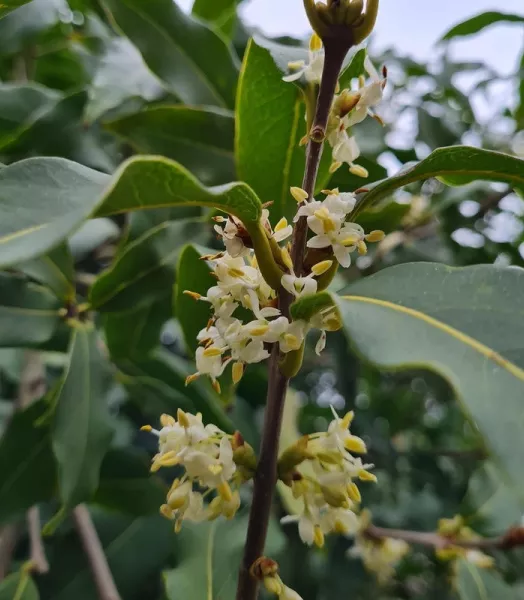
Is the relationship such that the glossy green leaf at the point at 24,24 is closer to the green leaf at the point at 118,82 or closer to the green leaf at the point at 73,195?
the green leaf at the point at 118,82

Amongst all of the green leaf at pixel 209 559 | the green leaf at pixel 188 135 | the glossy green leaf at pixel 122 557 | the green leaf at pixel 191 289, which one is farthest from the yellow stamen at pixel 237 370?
the glossy green leaf at pixel 122 557

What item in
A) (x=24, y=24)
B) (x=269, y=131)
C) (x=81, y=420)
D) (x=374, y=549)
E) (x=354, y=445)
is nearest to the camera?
(x=354, y=445)

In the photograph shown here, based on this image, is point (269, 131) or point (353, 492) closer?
point (353, 492)

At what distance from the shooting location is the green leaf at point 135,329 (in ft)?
2.32

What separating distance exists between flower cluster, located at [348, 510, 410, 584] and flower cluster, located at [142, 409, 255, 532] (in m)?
0.57

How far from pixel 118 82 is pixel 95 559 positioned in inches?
19.5

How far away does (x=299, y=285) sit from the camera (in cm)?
32

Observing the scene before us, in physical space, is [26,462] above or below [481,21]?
below

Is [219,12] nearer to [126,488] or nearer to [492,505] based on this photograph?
[126,488]

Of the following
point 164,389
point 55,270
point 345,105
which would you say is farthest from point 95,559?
point 345,105

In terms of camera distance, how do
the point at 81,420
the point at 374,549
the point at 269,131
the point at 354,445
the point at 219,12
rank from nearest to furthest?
the point at 354,445
the point at 269,131
the point at 81,420
the point at 219,12
the point at 374,549

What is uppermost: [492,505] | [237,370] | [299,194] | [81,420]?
[299,194]

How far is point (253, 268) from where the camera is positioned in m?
0.36

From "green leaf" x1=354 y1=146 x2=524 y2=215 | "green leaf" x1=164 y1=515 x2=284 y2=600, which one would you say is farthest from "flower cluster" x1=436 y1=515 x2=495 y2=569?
"green leaf" x1=354 y1=146 x2=524 y2=215
